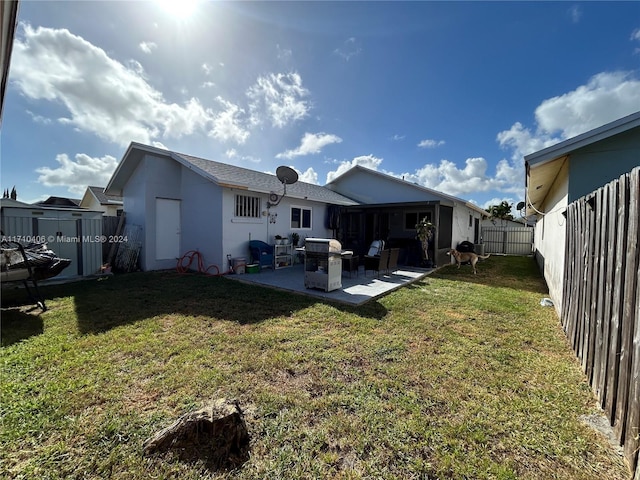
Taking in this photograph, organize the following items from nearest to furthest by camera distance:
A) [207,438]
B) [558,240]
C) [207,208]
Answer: [207,438], [558,240], [207,208]

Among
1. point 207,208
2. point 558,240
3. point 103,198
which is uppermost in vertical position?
point 103,198

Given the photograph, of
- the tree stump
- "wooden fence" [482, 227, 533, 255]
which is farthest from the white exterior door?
"wooden fence" [482, 227, 533, 255]

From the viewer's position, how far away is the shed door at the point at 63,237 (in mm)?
7336

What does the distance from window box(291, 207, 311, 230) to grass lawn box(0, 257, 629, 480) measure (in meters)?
6.57

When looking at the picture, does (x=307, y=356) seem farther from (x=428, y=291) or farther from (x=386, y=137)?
(x=386, y=137)

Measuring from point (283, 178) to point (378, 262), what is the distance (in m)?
4.72

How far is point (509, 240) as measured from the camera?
17.8 m

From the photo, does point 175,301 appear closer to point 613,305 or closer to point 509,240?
point 613,305

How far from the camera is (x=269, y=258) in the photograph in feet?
31.3

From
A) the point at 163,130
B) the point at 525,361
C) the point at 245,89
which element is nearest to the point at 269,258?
the point at 245,89

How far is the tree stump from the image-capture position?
5.89 ft

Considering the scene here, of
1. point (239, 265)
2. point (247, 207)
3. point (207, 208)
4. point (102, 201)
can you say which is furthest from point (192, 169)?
point (102, 201)

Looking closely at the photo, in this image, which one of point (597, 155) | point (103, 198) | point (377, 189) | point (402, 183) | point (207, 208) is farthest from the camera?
point (103, 198)

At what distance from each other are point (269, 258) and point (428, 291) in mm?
5590
